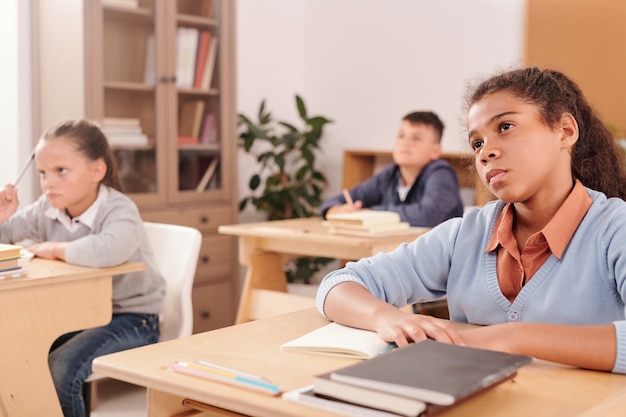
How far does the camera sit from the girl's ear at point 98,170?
2.55m

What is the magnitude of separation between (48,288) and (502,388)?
1.37 metres

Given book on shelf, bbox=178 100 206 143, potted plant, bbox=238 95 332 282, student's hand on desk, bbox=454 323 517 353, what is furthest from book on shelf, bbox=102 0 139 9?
student's hand on desk, bbox=454 323 517 353

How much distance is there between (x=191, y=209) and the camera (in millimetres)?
4016

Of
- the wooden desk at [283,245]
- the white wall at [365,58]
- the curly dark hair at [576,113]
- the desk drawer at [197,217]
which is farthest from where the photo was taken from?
the white wall at [365,58]

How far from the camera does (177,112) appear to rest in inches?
157

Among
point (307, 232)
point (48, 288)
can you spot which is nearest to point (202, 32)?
point (307, 232)

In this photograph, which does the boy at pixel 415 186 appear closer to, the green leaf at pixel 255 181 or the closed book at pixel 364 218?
the closed book at pixel 364 218

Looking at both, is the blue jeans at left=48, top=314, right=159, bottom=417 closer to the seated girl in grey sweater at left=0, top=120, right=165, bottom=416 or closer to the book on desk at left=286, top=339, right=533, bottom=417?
the seated girl in grey sweater at left=0, top=120, right=165, bottom=416

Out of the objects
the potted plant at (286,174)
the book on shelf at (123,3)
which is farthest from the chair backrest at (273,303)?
the book on shelf at (123,3)

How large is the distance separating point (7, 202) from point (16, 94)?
3.41 feet

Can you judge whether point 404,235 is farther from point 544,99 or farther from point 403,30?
point 403,30

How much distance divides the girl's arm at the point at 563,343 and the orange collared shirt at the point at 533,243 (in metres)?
0.23

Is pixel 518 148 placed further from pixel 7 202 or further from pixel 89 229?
pixel 7 202

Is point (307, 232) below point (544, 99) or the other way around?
below
